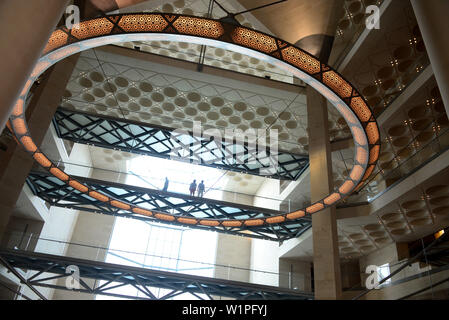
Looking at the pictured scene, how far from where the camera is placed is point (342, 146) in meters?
23.2

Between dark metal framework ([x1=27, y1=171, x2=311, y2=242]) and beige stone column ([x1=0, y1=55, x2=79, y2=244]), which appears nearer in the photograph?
beige stone column ([x1=0, y1=55, x2=79, y2=244])

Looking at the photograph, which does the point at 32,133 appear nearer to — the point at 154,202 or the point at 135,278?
the point at 135,278

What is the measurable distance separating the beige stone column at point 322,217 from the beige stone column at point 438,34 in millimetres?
13924

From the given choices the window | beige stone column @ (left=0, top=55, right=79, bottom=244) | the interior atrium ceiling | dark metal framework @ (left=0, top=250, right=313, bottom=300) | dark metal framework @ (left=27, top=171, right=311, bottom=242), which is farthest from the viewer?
dark metal framework @ (left=27, top=171, right=311, bottom=242)

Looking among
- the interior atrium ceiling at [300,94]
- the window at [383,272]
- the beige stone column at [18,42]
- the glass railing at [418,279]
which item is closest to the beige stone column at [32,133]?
the interior atrium ceiling at [300,94]

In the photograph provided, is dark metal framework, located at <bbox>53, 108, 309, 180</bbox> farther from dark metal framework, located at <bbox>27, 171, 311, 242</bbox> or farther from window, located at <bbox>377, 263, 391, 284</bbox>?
window, located at <bbox>377, 263, 391, 284</bbox>

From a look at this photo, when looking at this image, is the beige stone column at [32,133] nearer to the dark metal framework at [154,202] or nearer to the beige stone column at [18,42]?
the dark metal framework at [154,202]

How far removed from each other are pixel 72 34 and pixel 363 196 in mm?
18646

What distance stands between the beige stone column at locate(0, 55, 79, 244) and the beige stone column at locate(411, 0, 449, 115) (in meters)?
17.3

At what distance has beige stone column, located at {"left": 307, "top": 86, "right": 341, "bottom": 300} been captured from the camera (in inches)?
681

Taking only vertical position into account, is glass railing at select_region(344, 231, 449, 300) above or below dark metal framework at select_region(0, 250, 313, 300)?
below

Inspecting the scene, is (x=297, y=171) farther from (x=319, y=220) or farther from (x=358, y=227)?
(x=319, y=220)

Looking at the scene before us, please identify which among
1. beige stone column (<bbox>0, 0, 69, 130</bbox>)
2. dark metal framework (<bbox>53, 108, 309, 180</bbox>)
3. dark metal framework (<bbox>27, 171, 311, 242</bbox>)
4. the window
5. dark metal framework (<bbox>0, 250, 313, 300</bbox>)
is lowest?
beige stone column (<bbox>0, 0, 69, 130</bbox>)

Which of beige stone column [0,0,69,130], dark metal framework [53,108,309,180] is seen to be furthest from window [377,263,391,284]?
beige stone column [0,0,69,130]
